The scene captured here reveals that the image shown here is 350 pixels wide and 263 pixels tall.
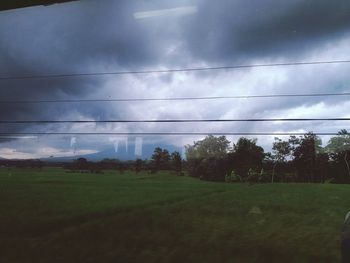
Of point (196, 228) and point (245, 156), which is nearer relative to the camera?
point (196, 228)

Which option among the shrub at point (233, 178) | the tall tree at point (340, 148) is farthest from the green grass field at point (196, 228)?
the tall tree at point (340, 148)

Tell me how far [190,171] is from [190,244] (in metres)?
10.6

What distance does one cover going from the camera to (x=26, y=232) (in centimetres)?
1171

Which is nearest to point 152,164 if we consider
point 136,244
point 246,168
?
point 246,168

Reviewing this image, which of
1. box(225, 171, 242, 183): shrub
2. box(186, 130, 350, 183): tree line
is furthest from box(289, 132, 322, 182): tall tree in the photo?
box(225, 171, 242, 183): shrub

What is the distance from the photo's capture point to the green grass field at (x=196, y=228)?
8656mm

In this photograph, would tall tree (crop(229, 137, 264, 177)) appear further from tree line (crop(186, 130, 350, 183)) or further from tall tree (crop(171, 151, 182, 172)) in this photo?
tall tree (crop(171, 151, 182, 172))

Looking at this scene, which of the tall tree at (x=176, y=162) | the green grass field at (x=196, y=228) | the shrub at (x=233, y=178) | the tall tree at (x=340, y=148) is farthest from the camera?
the shrub at (x=233, y=178)

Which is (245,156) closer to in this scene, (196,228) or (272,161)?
(272,161)

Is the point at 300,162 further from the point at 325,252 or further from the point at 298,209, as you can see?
the point at 325,252

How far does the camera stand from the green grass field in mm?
8656

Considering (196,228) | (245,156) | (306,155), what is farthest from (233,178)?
(196,228)

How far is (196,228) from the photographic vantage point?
1298 cm

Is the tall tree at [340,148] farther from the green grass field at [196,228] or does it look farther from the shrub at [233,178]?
the shrub at [233,178]
